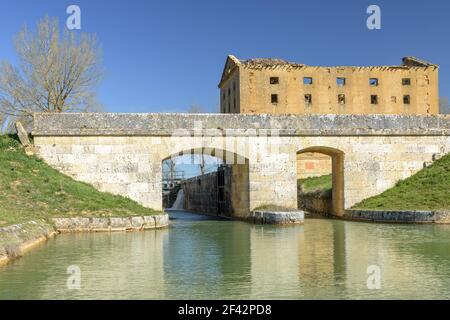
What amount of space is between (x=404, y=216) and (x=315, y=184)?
13.0 meters

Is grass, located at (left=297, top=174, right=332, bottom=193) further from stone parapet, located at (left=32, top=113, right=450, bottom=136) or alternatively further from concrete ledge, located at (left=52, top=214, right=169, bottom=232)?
concrete ledge, located at (left=52, top=214, right=169, bottom=232)

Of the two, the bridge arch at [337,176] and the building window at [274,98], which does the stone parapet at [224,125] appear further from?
the building window at [274,98]

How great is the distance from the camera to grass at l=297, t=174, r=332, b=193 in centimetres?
3198

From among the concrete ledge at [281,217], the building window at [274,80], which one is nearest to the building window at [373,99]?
the building window at [274,80]

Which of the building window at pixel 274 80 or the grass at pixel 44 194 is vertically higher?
the building window at pixel 274 80

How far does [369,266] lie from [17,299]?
266 inches

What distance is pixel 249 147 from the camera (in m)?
24.4

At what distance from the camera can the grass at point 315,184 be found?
3198 cm

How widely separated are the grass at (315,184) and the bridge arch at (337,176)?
10.7 ft

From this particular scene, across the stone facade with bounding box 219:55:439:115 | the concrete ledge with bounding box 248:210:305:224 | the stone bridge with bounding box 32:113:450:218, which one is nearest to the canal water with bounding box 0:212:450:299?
the concrete ledge with bounding box 248:210:305:224

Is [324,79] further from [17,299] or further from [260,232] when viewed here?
[17,299]

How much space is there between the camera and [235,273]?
10461 millimetres

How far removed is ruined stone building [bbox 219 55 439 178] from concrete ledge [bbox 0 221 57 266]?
36.2 meters

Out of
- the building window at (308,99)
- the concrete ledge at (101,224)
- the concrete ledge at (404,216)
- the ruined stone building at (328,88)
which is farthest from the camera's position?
the building window at (308,99)
